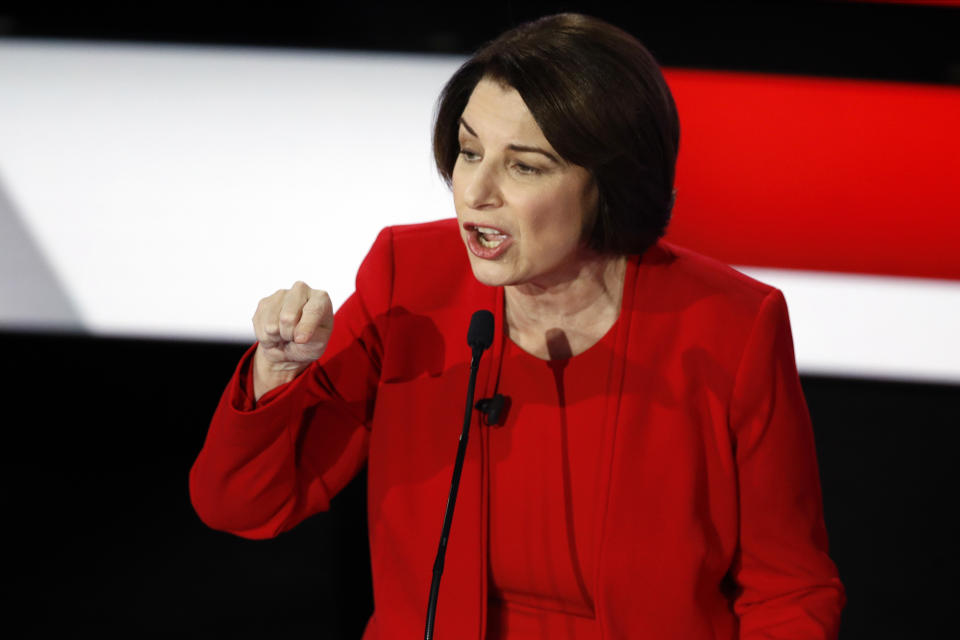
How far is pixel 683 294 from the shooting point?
135cm

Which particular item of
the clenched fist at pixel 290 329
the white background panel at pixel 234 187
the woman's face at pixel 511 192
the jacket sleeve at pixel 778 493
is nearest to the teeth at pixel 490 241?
the woman's face at pixel 511 192

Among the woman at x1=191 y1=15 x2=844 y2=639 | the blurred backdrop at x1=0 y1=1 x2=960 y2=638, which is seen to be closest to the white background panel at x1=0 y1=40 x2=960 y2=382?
the blurred backdrop at x1=0 y1=1 x2=960 y2=638

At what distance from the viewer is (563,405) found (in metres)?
1.34

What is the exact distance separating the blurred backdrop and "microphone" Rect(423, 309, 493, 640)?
2.82ft

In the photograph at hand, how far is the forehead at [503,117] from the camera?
1.17 meters

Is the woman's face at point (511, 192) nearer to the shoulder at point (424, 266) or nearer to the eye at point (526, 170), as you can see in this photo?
the eye at point (526, 170)

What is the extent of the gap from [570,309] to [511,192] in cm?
26

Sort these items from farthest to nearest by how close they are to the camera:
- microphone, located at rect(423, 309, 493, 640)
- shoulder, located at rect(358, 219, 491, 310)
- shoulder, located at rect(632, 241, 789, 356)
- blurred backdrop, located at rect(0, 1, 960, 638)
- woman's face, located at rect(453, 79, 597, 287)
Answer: blurred backdrop, located at rect(0, 1, 960, 638), shoulder, located at rect(358, 219, 491, 310), shoulder, located at rect(632, 241, 789, 356), woman's face, located at rect(453, 79, 597, 287), microphone, located at rect(423, 309, 493, 640)

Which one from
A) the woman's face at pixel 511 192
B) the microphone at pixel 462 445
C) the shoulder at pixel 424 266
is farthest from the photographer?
the shoulder at pixel 424 266

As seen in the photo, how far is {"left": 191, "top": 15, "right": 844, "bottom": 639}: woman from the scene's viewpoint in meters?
1.19

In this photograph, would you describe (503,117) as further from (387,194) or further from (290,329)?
(387,194)

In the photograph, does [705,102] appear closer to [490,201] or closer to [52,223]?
[490,201]

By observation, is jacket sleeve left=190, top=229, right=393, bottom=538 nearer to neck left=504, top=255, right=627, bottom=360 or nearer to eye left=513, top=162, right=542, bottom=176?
neck left=504, top=255, right=627, bottom=360

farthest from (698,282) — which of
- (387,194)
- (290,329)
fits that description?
(387,194)
